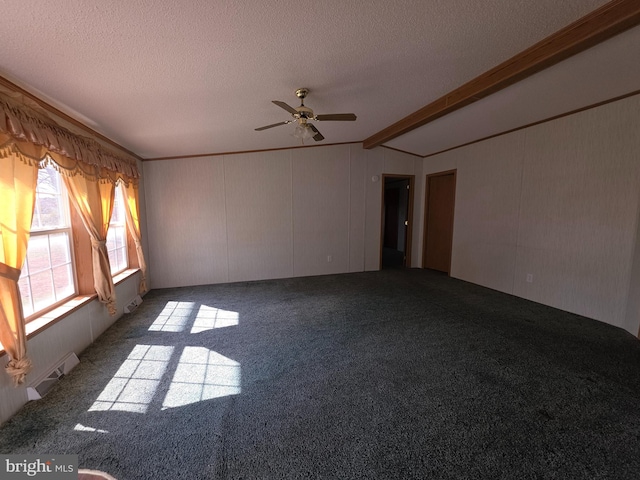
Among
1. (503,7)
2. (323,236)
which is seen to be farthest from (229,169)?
(503,7)

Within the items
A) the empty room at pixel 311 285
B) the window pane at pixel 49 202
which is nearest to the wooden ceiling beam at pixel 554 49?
the empty room at pixel 311 285

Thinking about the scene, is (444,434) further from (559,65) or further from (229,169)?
(229,169)

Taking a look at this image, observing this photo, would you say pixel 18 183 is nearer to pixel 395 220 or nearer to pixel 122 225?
pixel 122 225

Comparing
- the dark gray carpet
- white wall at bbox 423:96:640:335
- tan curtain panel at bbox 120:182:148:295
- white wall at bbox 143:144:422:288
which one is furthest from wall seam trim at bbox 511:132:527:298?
tan curtain panel at bbox 120:182:148:295

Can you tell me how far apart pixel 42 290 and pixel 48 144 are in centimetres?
124

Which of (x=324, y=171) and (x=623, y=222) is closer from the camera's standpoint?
(x=623, y=222)

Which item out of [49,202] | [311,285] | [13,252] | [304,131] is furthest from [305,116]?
[311,285]

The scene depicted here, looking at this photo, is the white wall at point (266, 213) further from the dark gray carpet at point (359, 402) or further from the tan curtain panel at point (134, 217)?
the dark gray carpet at point (359, 402)

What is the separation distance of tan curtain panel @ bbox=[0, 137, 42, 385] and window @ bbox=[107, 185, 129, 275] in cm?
183

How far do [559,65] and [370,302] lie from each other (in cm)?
308

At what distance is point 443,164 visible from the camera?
16.6 feet

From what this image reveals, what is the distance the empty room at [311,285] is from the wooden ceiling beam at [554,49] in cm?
1

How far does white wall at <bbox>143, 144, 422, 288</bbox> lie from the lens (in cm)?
446

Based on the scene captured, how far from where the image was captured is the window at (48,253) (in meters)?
2.11
